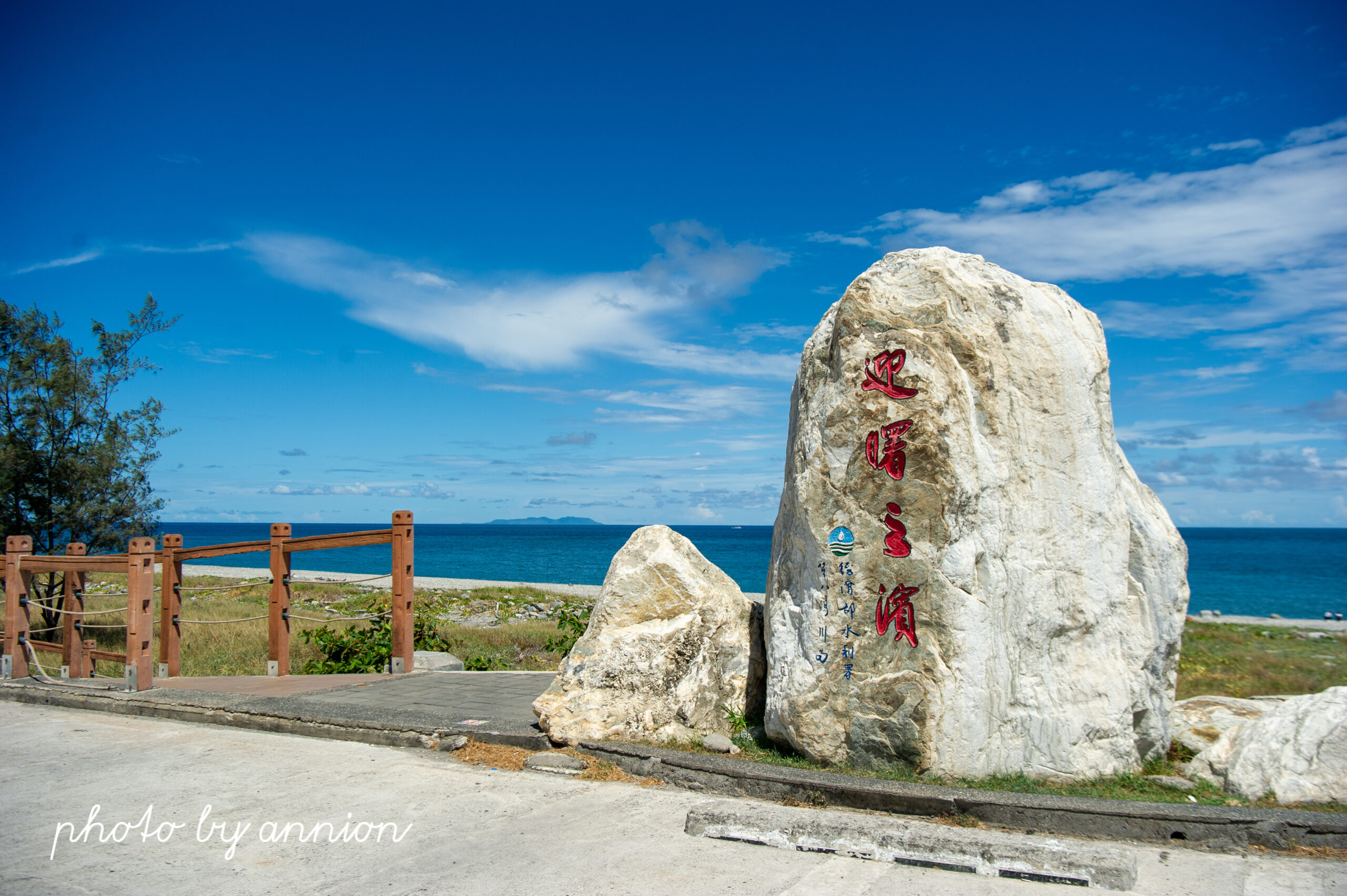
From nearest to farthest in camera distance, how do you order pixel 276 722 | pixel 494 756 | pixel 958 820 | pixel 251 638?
pixel 958 820
pixel 494 756
pixel 276 722
pixel 251 638

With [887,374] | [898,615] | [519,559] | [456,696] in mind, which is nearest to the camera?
[898,615]

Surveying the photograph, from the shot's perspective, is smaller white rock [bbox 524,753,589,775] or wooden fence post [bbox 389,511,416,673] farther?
wooden fence post [bbox 389,511,416,673]

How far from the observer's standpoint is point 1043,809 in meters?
5.00

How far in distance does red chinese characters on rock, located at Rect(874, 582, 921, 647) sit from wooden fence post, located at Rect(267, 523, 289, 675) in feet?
23.6

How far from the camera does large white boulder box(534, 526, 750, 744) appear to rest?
702cm

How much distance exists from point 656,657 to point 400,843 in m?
2.78

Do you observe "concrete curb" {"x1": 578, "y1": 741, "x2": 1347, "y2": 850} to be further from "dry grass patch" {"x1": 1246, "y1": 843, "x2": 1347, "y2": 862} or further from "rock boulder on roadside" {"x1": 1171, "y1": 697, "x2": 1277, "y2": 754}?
"rock boulder on roadside" {"x1": 1171, "y1": 697, "x2": 1277, "y2": 754}

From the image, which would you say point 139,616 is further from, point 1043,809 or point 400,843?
point 1043,809

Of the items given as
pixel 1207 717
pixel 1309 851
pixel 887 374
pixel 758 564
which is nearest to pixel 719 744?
pixel 887 374

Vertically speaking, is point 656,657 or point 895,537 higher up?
point 895,537

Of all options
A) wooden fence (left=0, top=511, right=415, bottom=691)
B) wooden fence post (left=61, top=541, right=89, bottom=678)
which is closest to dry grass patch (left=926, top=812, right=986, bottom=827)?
wooden fence (left=0, top=511, right=415, bottom=691)

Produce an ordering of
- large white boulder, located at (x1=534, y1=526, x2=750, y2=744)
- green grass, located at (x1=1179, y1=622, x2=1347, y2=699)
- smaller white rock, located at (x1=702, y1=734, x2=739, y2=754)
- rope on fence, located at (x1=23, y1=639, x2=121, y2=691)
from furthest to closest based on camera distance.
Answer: green grass, located at (x1=1179, y1=622, x2=1347, y2=699) < rope on fence, located at (x1=23, y1=639, x2=121, y2=691) < large white boulder, located at (x1=534, y1=526, x2=750, y2=744) < smaller white rock, located at (x1=702, y1=734, x2=739, y2=754)

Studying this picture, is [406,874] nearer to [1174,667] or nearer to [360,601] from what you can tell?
[1174,667]

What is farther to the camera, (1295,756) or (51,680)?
(51,680)
